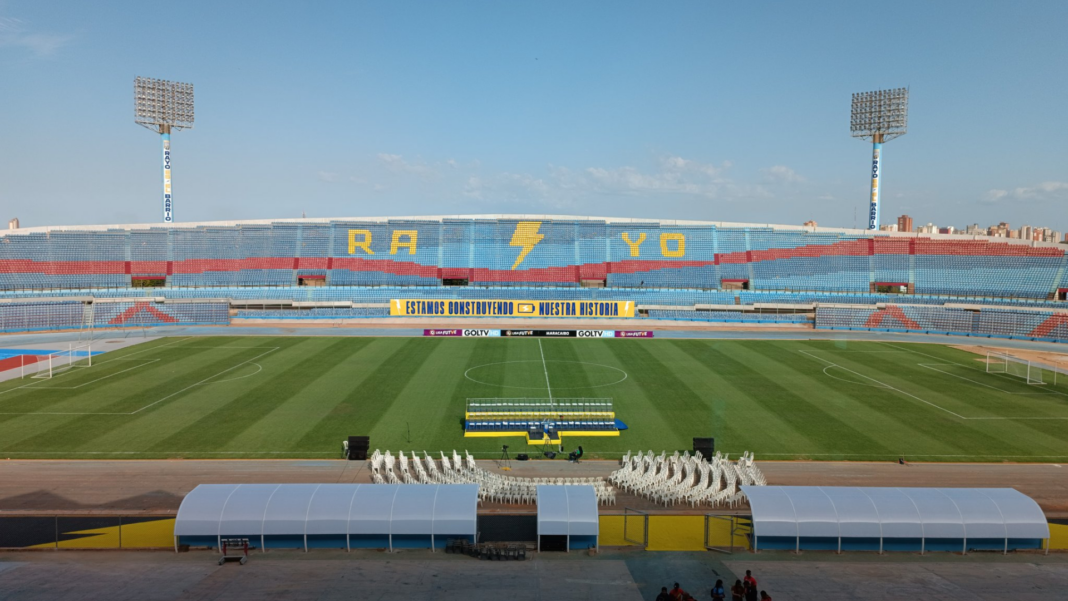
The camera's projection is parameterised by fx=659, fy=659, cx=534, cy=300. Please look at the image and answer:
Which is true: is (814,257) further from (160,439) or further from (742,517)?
(160,439)

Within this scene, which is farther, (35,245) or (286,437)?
(35,245)

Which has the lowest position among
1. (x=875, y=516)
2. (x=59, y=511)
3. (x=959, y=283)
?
(x=59, y=511)

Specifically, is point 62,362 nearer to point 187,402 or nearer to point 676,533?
point 187,402

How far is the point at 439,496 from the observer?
17.7 m

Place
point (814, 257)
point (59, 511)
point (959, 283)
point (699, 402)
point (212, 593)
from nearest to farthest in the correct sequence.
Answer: point (212, 593) → point (59, 511) → point (699, 402) → point (959, 283) → point (814, 257)

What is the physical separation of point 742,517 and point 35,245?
81.8 meters

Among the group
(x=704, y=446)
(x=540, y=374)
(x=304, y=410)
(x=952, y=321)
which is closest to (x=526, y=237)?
(x=540, y=374)

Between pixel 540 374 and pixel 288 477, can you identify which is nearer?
pixel 288 477

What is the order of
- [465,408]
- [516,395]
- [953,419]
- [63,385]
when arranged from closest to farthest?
[953,419]
[465,408]
[516,395]
[63,385]

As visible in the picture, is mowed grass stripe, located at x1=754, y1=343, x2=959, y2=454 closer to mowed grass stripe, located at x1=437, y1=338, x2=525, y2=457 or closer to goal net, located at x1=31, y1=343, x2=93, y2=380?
mowed grass stripe, located at x1=437, y1=338, x2=525, y2=457

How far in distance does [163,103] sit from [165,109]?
0.68 metres

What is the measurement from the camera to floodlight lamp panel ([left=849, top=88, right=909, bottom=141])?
254 feet

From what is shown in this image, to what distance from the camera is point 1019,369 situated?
42125 mm

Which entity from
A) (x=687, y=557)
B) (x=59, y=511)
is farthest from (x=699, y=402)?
(x=59, y=511)
